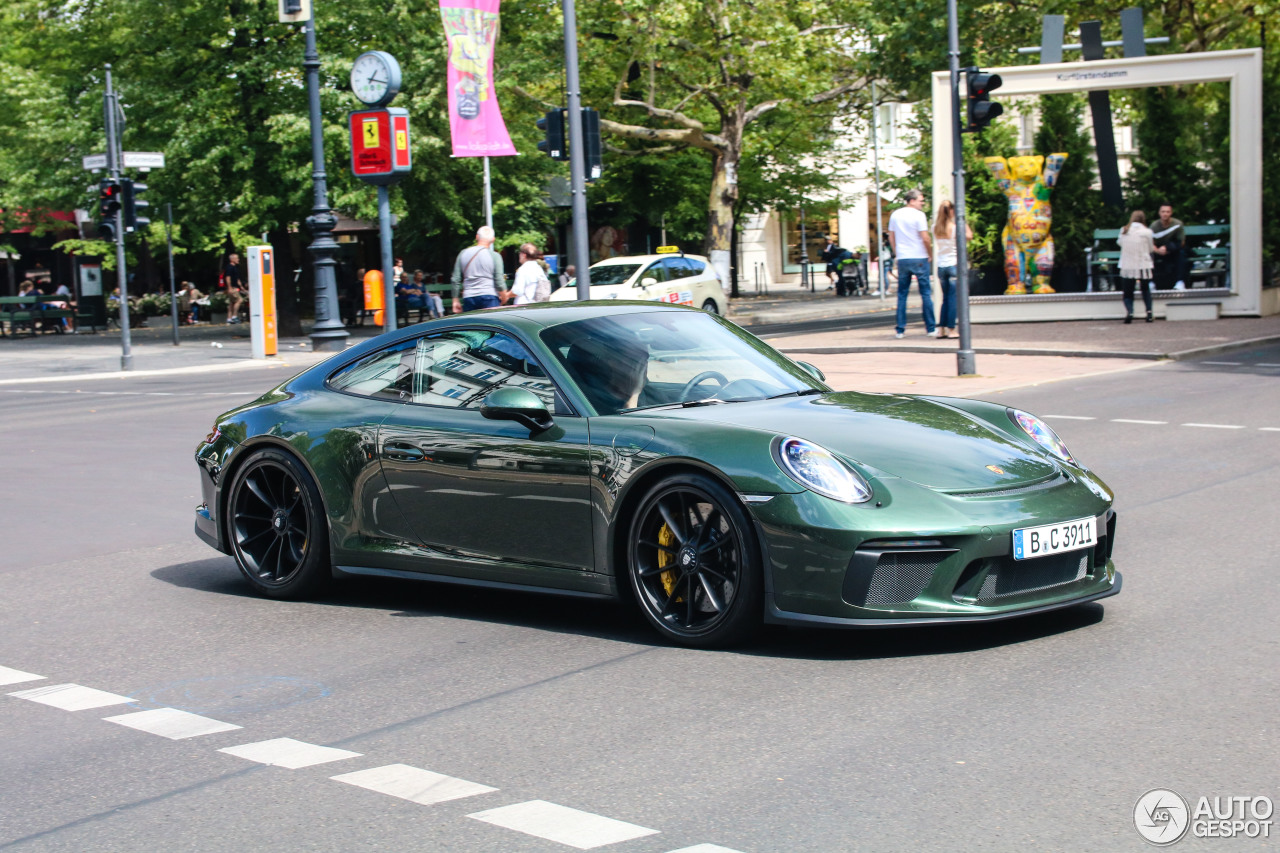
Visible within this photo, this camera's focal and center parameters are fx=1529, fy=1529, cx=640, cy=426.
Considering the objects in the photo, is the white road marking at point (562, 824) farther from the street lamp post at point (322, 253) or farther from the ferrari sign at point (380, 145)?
the street lamp post at point (322, 253)

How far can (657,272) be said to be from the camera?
2900 centimetres

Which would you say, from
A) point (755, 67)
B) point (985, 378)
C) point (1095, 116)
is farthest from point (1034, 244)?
point (755, 67)

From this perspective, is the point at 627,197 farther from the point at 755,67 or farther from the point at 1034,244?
the point at 1034,244

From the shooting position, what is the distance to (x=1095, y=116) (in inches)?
1038

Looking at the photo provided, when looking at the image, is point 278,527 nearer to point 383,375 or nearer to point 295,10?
point 383,375

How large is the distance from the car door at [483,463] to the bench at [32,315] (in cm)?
3446

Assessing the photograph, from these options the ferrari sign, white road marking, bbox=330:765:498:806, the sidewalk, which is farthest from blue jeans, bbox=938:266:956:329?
white road marking, bbox=330:765:498:806

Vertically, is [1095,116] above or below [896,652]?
above

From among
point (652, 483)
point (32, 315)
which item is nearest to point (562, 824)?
point (652, 483)

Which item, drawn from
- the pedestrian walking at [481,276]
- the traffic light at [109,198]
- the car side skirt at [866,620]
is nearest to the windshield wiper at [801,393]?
the car side skirt at [866,620]

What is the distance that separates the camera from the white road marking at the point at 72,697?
5.28 meters

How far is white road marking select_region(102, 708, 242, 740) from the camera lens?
192 inches

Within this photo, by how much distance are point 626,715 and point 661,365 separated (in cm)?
191

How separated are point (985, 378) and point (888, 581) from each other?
11.9 m
